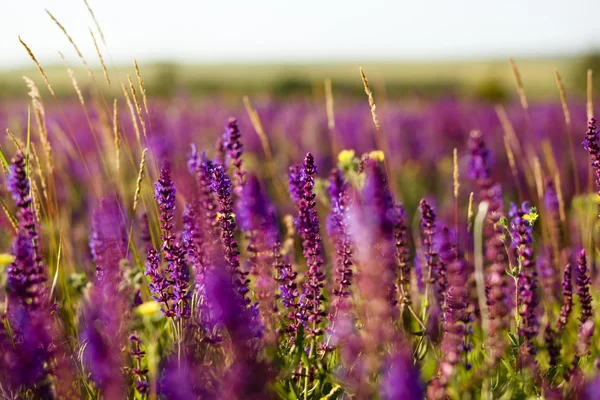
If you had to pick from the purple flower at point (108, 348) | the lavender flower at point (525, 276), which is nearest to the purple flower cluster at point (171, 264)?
the purple flower at point (108, 348)

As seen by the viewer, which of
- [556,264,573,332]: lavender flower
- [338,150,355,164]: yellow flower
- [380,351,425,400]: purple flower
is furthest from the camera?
[338,150,355,164]: yellow flower

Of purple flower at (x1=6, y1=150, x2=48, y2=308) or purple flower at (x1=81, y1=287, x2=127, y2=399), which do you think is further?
purple flower at (x1=6, y1=150, x2=48, y2=308)

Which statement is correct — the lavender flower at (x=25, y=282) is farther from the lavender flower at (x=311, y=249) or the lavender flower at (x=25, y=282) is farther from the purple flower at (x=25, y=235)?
the lavender flower at (x=311, y=249)

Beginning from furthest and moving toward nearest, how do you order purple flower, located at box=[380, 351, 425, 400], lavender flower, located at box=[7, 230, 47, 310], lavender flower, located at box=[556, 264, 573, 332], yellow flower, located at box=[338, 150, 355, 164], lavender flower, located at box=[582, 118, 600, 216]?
yellow flower, located at box=[338, 150, 355, 164], lavender flower, located at box=[556, 264, 573, 332], lavender flower, located at box=[582, 118, 600, 216], lavender flower, located at box=[7, 230, 47, 310], purple flower, located at box=[380, 351, 425, 400]

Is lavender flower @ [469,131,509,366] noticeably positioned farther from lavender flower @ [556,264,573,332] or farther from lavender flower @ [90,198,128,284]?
lavender flower @ [90,198,128,284]

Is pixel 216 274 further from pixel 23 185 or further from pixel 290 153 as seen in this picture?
pixel 290 153

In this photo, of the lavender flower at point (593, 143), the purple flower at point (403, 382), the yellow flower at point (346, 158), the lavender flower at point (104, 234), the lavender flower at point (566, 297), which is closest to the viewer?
the purple flower at point (403, 382)

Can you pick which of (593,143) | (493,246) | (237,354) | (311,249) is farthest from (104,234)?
(593,143)

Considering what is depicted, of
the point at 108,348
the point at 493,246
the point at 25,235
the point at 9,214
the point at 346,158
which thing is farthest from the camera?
the point at 346,158

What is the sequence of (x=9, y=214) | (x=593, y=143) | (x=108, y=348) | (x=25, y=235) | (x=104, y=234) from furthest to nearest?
(x=104, y=234) < (x=9, y=214) < (x=593, y=143) < (x=25, y=235) < (x=108, y=348)

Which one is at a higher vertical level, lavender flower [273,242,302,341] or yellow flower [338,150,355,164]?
yellow flower [338,150,355,164]

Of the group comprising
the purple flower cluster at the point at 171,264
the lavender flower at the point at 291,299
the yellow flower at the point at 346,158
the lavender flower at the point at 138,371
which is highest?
the yellow flower at the point at 346,158

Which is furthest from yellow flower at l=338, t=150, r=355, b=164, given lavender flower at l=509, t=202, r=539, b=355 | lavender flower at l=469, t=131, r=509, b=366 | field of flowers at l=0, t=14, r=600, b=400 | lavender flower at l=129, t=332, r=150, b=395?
lavender flower at l=129, t=332, r=150, b=395

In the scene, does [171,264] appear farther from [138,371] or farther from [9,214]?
[9,214]
